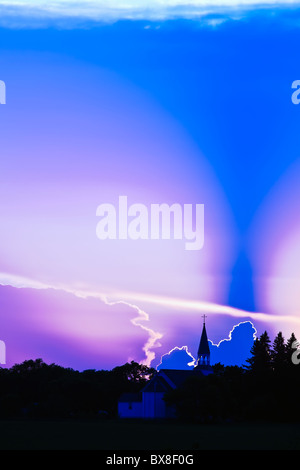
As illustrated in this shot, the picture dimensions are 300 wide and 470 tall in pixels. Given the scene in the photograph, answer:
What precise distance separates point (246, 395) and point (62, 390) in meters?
28.5

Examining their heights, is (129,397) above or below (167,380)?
below

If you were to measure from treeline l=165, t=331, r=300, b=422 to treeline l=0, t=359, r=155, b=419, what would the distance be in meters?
18.1

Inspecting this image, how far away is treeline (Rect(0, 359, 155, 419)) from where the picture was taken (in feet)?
351

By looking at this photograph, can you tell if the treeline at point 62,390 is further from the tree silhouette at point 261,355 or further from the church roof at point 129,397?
the tree silhouette at point 261,355

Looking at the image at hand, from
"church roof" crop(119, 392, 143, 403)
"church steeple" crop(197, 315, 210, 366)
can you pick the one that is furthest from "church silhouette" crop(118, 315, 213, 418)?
"church steeple" crop(197, 315, 210, 366)

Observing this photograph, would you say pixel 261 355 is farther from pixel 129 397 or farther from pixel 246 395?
pixel 129 397

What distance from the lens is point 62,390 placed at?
110 metres

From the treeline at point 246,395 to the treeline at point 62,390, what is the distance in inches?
714

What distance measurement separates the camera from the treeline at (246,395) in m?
89.9

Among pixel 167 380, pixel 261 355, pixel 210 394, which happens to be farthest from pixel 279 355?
pixel 167 380

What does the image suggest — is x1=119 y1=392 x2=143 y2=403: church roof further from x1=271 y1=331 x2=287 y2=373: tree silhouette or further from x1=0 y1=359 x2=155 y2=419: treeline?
x1=271 y1=331 x2=287 y2=373: tree silhouette
